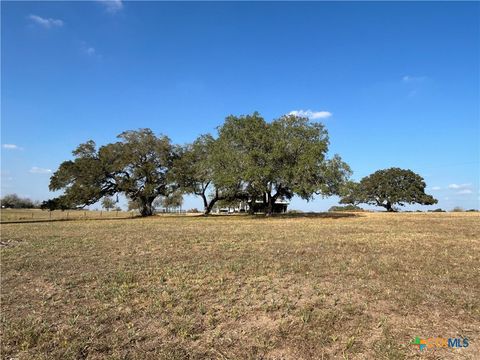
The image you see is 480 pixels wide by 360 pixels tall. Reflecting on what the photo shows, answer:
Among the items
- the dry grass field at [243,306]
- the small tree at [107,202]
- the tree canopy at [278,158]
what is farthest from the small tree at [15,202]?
the dry grass field at [243,306]

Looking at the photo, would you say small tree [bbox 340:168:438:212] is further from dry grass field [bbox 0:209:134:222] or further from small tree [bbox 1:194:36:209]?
small tree [bbox 1:194:36:209]

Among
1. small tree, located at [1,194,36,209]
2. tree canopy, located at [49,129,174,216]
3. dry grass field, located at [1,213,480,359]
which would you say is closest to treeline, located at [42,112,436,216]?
tree canopy, located at [49,129,174,216]

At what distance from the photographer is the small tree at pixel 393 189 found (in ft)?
237

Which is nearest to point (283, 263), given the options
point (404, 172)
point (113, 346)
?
point (113, 346)

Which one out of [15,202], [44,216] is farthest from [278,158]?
[15,202]

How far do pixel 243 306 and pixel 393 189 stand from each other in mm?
73077

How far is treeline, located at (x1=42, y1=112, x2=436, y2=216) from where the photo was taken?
36.1 m

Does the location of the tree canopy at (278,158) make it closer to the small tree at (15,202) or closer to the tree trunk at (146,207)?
the tree trunk at (146,207)

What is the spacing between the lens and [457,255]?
34.1 ft

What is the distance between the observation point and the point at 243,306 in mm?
6238

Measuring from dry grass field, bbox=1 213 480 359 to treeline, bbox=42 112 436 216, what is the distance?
83.6 ft

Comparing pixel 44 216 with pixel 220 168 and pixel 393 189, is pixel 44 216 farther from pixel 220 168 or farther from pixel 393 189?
pixel 393 189

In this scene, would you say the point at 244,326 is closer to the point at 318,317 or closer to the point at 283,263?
the point at 318,317

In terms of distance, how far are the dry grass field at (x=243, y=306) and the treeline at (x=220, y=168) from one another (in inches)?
1003
